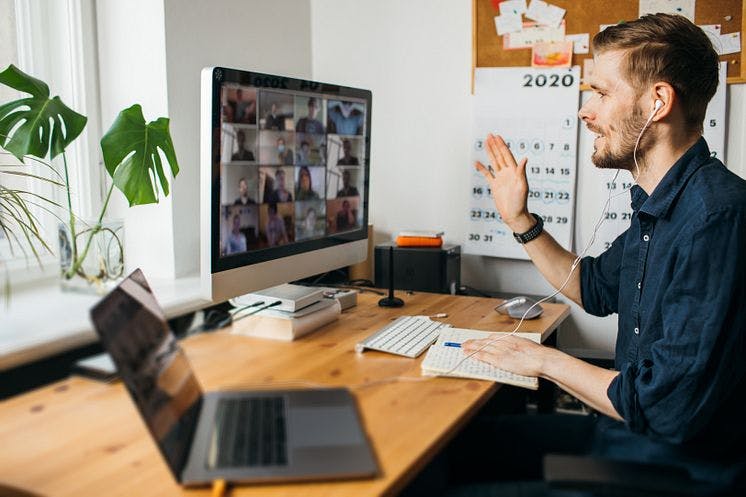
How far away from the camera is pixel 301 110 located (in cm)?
165

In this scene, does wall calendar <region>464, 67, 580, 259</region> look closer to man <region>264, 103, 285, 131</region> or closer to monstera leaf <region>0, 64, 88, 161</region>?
man <region>264, 103, 285, 131</region>

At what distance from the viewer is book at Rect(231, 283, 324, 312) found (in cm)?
165

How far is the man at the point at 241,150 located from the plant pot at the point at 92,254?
0.35 meters

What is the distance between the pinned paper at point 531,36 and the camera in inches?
88.3

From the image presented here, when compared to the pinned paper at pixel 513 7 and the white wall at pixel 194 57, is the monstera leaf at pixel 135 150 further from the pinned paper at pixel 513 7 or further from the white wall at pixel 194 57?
the pinned paper at pixel 513 7

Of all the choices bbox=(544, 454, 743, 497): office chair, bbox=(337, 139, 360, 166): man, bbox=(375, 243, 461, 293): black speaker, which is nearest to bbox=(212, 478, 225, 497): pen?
bbox=(544, 454, 743, 497): office chair

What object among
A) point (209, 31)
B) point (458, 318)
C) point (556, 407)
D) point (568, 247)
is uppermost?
point (209, 31)

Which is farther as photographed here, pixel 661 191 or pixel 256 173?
pixel 256 173

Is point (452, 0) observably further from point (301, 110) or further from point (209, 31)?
point (301, 110)

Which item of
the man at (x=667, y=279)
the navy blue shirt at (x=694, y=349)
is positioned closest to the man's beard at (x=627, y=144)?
the man at (x=667, y=279)

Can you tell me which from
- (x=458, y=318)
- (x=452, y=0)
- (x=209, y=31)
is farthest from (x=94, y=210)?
(x=452, y=0)

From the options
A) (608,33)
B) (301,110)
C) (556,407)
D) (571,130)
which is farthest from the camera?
(571,130)

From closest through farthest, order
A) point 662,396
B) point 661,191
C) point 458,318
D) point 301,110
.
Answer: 1. point 662,396
2. point 661,191
3. point 301,110
4. point 458,318

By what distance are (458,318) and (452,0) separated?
1152 mm
